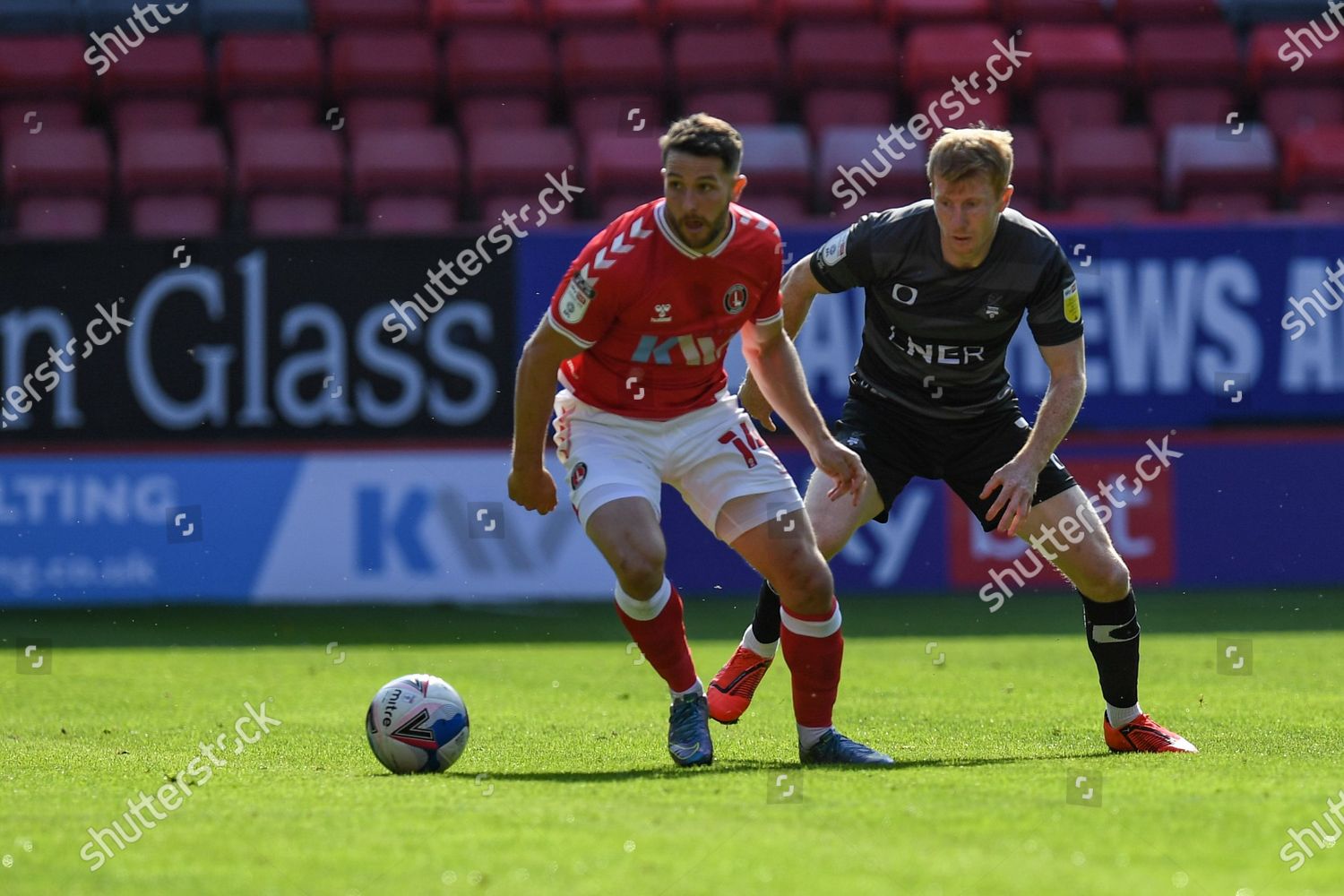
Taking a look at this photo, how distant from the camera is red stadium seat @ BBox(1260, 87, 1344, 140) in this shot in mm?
16500

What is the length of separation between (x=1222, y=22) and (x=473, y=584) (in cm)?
939

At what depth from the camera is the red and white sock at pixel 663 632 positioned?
615cm

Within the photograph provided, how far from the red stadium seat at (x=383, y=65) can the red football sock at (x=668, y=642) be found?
10973 millimetres

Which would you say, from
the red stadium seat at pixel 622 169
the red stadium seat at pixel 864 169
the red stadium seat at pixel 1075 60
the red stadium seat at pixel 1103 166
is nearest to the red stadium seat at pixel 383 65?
the red stadium seat at pixel 622 169

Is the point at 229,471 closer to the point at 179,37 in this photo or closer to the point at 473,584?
the point at 473,584

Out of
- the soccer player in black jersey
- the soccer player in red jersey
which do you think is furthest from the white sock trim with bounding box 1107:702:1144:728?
the soccer player in red jersey

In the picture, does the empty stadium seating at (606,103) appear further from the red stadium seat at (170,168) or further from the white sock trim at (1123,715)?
the white sock trim at (1123,715)

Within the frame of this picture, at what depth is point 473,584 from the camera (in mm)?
12883

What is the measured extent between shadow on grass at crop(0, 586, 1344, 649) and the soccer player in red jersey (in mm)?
4867

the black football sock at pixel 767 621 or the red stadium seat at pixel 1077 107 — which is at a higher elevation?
the red stadium seat at pixel 1077 107

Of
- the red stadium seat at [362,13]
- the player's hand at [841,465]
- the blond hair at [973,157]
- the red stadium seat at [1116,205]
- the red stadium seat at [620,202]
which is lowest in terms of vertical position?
the player's hand at [841,465]

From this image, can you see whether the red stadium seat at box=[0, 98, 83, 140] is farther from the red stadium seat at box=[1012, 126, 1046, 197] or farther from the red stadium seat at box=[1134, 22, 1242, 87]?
the red stadium seat at box=[1134, 22, 1242, 87]

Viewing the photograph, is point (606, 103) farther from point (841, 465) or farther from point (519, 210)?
point (841, 465)

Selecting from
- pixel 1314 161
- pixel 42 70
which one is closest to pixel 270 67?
pixel 42 70
